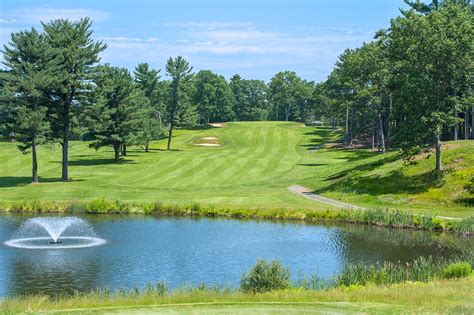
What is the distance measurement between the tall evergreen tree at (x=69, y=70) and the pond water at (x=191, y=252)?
2261cm

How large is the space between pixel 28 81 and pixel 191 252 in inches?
1529

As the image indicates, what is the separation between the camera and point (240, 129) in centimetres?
15825

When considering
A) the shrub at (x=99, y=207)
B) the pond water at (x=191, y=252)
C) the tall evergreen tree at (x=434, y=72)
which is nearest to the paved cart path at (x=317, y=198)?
the pond water at (x=191, y=252)

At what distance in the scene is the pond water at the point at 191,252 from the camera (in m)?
32.2

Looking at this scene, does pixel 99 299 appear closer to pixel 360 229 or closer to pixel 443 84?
pixel 360 229

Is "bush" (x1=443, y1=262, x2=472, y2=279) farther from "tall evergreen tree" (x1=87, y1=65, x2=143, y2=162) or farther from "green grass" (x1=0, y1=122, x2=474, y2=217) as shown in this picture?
"tall evergreen tree" (x1=87, y1=65, x2=143, y2=162)

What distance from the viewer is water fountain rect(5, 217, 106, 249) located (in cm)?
4138

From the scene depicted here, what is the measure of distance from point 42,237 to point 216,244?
12905 millimetres

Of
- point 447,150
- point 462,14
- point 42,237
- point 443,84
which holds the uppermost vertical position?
point 462,14

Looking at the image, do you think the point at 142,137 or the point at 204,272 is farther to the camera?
the point at 142,137

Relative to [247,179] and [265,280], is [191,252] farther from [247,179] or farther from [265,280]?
[247,179]

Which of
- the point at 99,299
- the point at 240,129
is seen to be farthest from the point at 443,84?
the point at 240,129

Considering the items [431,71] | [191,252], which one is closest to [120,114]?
[431,71]

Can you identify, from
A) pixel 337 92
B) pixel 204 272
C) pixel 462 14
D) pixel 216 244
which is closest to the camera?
pixel 204 272
